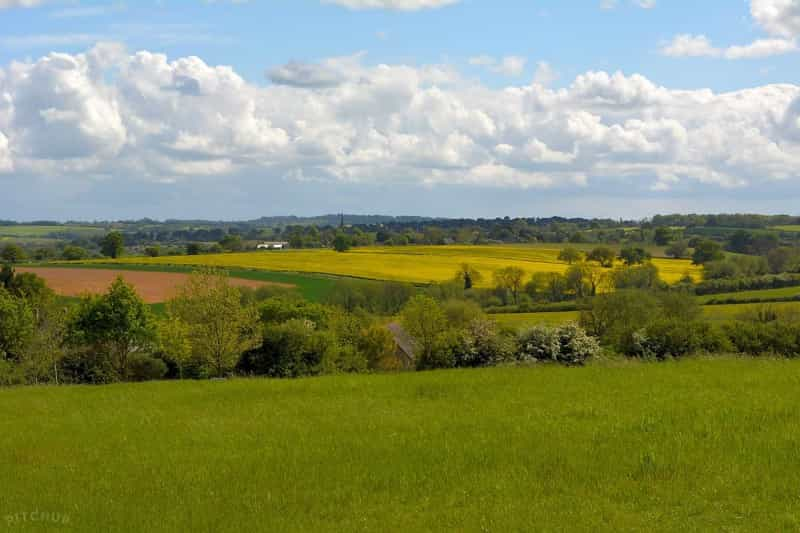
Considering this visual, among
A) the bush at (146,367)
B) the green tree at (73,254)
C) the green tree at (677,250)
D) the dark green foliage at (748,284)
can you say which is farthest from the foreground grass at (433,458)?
the green tree at (677,250)

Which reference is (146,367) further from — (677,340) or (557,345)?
(677,340)

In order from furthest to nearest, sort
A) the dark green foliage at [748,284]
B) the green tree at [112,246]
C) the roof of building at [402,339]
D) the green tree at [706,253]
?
the green tree at [112,246], the green tree at [706,253], the dark green foliage at [748,284], the roof of building at [402,339]

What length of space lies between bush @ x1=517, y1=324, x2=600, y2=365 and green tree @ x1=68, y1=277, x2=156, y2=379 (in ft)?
55.0

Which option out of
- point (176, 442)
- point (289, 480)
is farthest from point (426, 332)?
point (289, 480)

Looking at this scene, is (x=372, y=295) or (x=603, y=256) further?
(x=603, y=256)

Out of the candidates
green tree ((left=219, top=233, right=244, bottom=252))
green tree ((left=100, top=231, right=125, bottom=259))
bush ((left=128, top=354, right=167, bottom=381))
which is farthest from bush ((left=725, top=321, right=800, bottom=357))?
green tree ((left=219, top=233, right=244, bottom=252))

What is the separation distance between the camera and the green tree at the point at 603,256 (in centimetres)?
10412

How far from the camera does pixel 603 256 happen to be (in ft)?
344

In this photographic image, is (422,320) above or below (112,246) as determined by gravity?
below

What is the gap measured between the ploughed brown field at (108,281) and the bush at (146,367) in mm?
27600

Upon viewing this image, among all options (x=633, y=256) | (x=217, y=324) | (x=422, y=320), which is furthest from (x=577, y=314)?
(x=633, y=256)

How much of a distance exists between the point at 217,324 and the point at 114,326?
4396mm

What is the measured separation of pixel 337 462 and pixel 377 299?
6268 cm

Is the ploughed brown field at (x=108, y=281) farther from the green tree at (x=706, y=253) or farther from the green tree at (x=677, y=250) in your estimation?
the green tree at (x=677, y=250)
